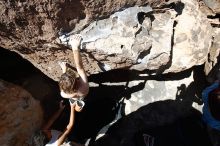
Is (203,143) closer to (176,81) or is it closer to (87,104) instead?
(176,81)

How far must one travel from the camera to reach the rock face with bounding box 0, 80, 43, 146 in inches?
120

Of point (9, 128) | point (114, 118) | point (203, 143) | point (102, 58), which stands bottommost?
point (203, 143)

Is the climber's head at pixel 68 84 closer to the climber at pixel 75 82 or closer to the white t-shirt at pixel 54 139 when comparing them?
the climber at pixel 75 82

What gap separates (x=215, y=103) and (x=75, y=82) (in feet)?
4.50

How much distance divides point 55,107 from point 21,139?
742 millimetres

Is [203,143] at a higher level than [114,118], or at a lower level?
lower

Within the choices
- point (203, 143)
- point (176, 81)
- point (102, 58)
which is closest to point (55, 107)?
point (102, 58)

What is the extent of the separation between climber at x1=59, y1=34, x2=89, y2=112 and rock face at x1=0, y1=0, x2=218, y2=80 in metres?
0.09

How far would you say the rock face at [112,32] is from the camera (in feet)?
9.12

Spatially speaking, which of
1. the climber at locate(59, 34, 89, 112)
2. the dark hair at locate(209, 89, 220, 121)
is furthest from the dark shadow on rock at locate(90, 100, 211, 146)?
the climber at locate(59, 34, 89, 112)

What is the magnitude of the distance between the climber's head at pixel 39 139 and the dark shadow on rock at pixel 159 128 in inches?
31.8

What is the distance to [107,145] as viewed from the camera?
3920 mm

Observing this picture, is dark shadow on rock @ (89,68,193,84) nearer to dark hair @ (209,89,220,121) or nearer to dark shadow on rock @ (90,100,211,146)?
dark shadow on rock @ (90,100,211,146)

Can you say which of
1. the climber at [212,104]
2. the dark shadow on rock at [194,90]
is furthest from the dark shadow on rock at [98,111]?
the climber at [212,104]
